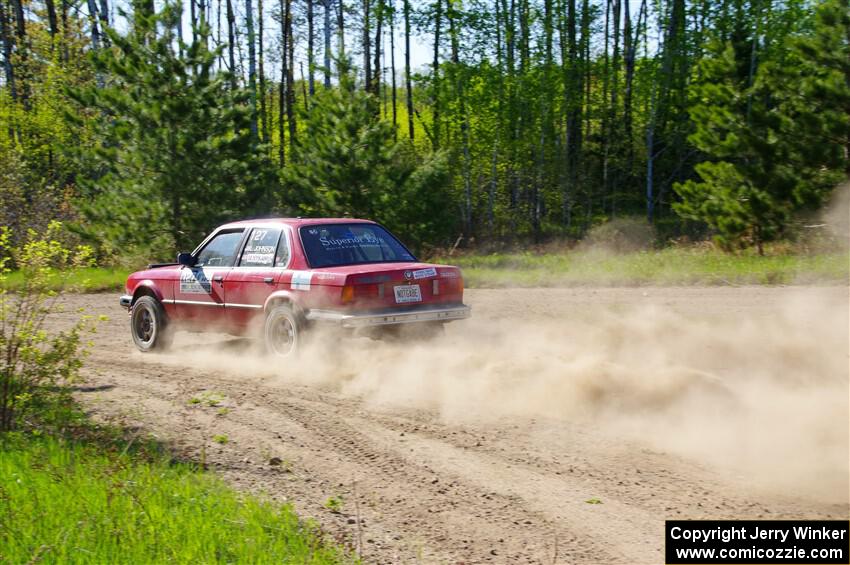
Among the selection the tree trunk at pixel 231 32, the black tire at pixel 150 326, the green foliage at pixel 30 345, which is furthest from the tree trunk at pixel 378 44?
the green foliage at pixel 30 345

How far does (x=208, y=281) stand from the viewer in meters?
9.76

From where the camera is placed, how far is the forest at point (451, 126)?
21.1m

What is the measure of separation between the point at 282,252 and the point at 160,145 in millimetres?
13828

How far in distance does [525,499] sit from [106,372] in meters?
6.06

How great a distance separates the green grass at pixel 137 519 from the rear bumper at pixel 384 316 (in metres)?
3.07

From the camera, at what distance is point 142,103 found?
21.0m

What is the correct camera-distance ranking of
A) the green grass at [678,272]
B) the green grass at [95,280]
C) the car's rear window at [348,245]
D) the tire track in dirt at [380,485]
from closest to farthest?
the tire track in dirt at [380,485] → the car's rear window at [348,245] → the green grass at [678,272] → the green grass at [95,280]

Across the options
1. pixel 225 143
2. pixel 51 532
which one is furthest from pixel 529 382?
pixel 225 143

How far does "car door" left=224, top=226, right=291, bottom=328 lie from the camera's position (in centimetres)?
897

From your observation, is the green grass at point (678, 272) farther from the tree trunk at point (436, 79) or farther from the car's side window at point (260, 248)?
the tree trunk at point (436, 79)

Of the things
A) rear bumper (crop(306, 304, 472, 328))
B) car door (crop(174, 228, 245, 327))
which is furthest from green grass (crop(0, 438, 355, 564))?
car door (crop(174, 228, 245, 327))

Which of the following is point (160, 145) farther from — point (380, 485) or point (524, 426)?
point (380, 485)

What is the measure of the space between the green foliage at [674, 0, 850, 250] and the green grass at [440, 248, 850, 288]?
5.25 ft

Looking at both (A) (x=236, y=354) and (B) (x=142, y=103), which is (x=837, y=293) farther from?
(B) (x=142, y=103)
